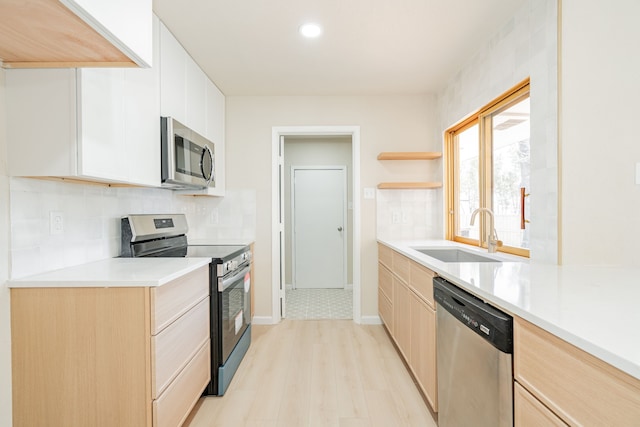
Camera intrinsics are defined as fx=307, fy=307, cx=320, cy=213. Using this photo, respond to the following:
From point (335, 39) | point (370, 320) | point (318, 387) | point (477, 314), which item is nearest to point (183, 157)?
point (335, 39)

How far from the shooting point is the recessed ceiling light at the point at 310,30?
6.56ft

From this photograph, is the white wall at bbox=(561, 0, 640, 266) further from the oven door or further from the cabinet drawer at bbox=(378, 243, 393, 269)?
the oven door

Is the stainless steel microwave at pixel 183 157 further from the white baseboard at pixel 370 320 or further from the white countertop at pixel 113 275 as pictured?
the white baseboard at pixel 370 320

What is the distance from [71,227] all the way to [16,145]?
0.47m

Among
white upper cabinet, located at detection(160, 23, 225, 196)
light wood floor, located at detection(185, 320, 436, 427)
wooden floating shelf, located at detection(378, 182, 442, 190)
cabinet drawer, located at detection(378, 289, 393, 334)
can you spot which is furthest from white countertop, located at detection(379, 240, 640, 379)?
white upper cabinet, located at detection(160, 23, 225, 196)

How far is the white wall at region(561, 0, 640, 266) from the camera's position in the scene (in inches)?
54.9

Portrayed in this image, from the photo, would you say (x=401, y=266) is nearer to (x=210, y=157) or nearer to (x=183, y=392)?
(x=183, y=392)

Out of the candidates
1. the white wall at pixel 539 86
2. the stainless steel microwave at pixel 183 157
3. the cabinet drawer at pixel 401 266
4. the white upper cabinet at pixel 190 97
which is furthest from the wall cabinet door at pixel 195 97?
the white wall at pixel 539 86

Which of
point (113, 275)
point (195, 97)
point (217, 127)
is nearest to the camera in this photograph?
point (113, 275)

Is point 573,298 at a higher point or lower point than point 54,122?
lower

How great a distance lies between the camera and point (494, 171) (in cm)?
235

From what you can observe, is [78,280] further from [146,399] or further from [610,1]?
[610,1]

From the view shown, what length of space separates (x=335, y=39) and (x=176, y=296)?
193 cm

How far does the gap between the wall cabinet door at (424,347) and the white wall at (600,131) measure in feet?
2.44
